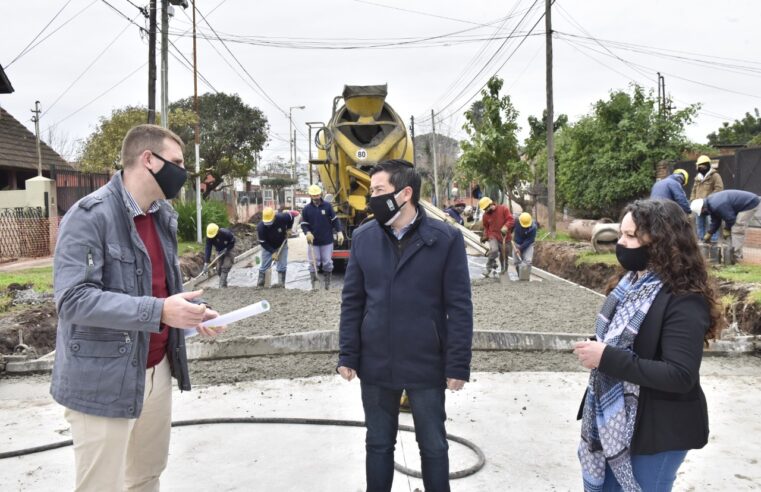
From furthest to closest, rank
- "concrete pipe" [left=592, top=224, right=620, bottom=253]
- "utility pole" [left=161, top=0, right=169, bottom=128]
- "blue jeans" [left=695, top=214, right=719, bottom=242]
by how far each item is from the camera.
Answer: "utility pole" [left=161, top=0, right=169, bottom=128], "concrete pipe" [left=592, top=224, right=620, bottom=253], "blue jeans" [left=695, top=214, right=719, bottom=242]

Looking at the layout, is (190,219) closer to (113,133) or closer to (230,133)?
(113,133)

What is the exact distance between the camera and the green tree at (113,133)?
25.5 metres

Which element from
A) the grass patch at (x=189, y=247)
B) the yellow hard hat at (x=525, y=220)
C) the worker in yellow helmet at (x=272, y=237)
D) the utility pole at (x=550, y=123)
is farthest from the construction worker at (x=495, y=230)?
the grass patch at (x=189, y=247)

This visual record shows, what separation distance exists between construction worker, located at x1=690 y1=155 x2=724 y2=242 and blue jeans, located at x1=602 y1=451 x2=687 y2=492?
10296 millimetres

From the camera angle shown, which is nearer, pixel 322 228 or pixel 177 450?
pixel 177 450

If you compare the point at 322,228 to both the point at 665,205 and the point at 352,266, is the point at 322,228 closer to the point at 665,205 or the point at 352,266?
the point at 352,266

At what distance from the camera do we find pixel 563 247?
666 inches

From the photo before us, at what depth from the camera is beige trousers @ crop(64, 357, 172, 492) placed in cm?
254

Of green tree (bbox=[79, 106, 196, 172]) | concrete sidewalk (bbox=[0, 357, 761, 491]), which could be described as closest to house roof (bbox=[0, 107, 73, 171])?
green tree (bbox=[79, 106, 196, 172])

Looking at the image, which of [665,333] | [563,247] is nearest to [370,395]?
[665,333]

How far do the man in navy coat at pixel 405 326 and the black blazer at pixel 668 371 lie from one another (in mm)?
891

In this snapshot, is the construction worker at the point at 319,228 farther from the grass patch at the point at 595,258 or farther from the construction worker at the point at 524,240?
the grass patch at the point at 595,258

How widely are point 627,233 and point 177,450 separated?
3.33m

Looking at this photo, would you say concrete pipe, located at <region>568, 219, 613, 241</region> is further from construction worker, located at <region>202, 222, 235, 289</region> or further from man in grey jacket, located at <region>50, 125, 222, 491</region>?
man in grey jacket, located at <region>50, 125, 222, 491</region>
